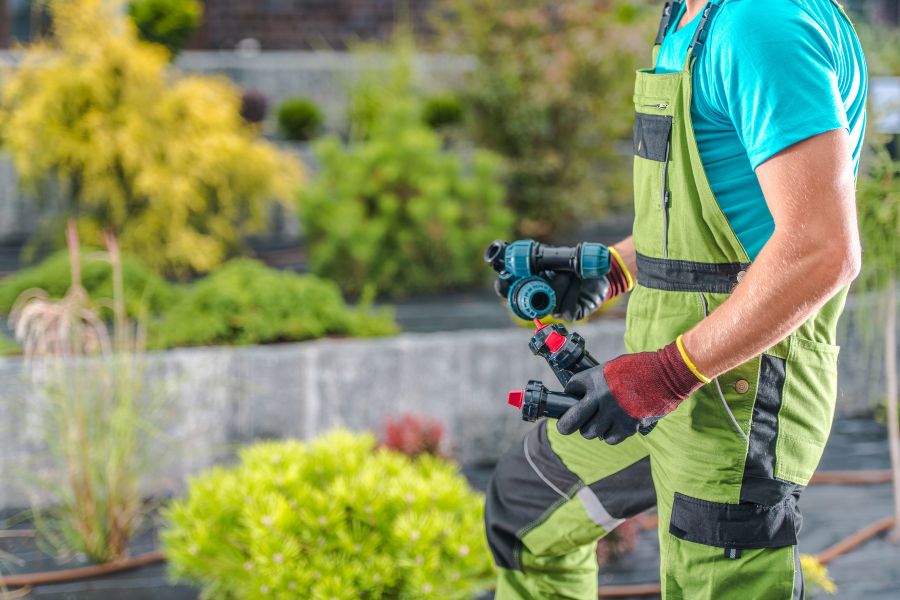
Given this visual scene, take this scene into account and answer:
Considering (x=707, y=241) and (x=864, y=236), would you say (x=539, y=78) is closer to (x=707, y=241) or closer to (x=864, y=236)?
(x=864, y=236)

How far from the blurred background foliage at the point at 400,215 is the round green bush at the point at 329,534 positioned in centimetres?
325

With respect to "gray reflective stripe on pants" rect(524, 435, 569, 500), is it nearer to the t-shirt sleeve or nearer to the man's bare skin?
the man's bare skin

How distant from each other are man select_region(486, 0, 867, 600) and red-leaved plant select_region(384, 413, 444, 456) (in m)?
1.79

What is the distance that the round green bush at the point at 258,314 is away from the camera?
172 inches

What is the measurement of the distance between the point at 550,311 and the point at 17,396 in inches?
98.4

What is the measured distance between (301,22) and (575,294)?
10.9m

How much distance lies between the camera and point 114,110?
6512 millimetres

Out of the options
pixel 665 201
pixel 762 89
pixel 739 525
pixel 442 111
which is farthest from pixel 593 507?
pixel 442 111

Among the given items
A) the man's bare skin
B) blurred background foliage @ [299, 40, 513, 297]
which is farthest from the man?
blurred background foliage @ [299, 40, 513, 297]

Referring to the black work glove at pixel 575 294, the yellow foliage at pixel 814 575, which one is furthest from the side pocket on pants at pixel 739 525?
the yellow foliage at pixel 814 575

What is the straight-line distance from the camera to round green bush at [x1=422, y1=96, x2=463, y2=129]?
8.28 metres

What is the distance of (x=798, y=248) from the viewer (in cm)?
167

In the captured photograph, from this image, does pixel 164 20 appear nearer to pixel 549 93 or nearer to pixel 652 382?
pixel 549 93

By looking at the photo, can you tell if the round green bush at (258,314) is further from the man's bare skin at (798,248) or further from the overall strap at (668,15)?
the man's bare skin at (798,248)
